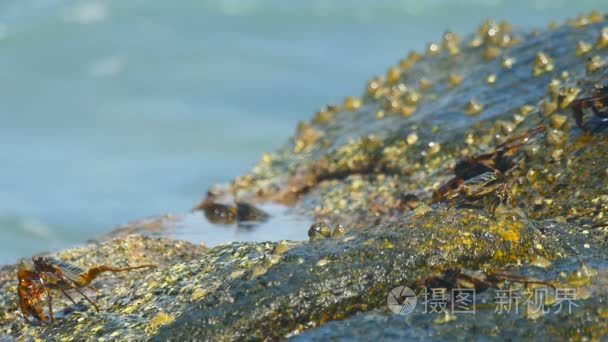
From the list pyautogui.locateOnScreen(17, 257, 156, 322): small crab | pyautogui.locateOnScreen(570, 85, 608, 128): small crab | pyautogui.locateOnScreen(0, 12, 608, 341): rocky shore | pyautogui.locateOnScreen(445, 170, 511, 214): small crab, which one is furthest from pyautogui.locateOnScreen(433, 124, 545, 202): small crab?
pyautogui.locateOnScreen(17, 257, 156, 322): small crab

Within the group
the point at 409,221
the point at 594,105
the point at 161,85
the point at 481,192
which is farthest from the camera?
the point at 161,85

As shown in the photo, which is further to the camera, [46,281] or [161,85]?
[161,85]

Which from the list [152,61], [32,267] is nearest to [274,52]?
[152,61]

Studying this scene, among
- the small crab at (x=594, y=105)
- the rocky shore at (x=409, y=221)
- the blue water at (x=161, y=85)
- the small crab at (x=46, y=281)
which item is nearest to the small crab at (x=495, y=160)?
the rocky shore at (x=409, y=221)

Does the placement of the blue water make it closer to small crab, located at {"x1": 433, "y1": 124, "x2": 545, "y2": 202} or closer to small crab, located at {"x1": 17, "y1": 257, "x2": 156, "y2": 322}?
small crab, located at {"x1": 433, "y1": 124, "x2": 545, "y2": 202}

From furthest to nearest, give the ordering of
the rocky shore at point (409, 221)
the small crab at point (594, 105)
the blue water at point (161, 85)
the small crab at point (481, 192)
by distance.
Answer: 1. the blue water at point (161, 85)
2. the small crab at point (594, 105)
3. the small crab at point (481, 192)
4. the rocky shore at point (409, 221)

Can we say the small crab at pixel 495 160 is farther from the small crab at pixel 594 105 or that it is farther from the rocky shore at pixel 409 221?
the small crab at pixel 594 105

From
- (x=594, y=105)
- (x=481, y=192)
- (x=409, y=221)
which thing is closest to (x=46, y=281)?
(x=409, y=221)

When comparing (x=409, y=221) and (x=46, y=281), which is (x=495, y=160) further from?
(x=46, y=281)
